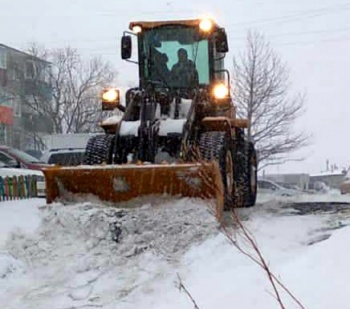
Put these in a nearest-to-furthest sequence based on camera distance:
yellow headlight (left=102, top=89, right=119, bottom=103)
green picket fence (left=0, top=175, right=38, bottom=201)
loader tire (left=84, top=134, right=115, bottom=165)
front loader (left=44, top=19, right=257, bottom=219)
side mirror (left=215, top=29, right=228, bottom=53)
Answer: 1. front loader (left=44, top=19, right=257, bottom=219)
2. loader tire (left=84, top=134, right=115, bottom=165)
3. side mirror (left=215, top=29, right=228, bottom=53)
4. yellow headlight (left=102, top=89, right=119, bottom=103)
5. green picket fence (left=0, top=175, right=38, bottom=201)

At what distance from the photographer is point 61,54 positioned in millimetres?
47750

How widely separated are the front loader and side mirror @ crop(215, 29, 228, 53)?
0.05 feet

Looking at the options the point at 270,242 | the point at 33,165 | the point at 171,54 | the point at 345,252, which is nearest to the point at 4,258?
the point at 270,242

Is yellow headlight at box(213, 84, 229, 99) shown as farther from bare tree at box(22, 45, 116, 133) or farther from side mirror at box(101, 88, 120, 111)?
bare tree at box(22, 45, 116, 133)

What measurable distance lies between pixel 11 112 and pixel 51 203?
126 feet

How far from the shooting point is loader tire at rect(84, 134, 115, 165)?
395 inches

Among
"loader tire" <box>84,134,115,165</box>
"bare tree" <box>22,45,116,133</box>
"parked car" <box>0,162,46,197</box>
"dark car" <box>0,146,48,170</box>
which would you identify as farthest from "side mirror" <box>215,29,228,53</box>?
"bare tree" <box>22,45,116,133</box>

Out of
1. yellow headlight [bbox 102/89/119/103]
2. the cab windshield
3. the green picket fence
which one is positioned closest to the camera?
the cab windshield

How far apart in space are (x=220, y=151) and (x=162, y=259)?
2477 mm

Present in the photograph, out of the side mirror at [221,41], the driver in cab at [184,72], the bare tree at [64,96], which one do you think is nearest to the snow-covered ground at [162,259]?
the driver in cab at [184,72]

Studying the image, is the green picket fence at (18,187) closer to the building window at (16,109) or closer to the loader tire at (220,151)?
the loader tire at (220,151)

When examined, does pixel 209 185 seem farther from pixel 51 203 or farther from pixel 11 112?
pixel 11 112

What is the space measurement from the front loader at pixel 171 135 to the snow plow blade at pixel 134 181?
12 mm

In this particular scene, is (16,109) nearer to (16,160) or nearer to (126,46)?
(16,160)
